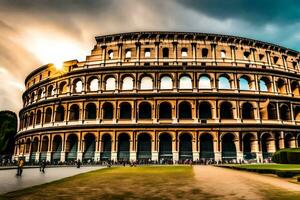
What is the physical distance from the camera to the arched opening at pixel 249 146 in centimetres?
2923

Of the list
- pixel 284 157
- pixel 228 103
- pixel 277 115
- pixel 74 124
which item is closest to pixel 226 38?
pixel 228 103

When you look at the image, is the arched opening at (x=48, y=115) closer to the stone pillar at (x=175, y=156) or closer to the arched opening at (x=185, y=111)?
the arched opening at (x=185, y=111)

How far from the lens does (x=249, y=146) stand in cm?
3067

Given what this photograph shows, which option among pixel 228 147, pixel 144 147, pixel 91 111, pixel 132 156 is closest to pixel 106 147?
pixel 132 156

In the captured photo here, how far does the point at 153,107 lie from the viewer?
1195 inches

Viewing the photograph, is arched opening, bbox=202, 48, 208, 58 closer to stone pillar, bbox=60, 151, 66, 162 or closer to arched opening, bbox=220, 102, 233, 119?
arched opening, bbox=220, 102, 233, 119

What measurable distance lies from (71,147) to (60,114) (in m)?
5.12

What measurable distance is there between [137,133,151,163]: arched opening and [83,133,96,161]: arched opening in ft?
18.4

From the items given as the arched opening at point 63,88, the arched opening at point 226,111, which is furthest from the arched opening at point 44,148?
the arched opening at point 226,111

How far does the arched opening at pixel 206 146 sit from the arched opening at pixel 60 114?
61.4 feet

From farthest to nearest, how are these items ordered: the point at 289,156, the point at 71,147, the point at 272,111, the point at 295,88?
the point at 295,88
the point at 272,111
the point at 71,147
the point at 289,156

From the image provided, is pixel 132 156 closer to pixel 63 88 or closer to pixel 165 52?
pixel 165 52

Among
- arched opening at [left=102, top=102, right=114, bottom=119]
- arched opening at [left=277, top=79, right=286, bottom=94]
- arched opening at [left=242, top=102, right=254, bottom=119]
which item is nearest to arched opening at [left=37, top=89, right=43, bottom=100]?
arched opening at [left=102, top=102, right=114, bottom=119]

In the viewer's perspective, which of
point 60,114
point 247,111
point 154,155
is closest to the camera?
point 154,155
